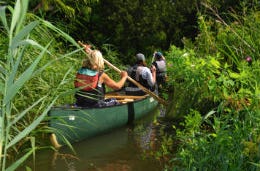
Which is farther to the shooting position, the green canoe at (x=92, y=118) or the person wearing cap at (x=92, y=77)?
the person wearing cap at (x=92, y=77)

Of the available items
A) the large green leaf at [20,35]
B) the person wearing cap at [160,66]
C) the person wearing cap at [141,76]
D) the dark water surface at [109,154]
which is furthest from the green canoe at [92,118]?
the large green leaf at [20,35]

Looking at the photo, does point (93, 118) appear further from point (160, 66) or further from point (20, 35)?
point (20, 35)

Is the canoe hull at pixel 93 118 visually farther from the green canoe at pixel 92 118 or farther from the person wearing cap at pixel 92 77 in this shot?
the person wearing cap at pixel 92 77

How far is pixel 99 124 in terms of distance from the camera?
345 inches

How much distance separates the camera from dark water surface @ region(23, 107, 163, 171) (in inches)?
278

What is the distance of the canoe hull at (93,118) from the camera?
292 inches

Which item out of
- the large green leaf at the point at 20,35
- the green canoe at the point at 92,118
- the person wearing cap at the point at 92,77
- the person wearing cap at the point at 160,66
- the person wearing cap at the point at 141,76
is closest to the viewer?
the large green leaf at the point at 20,35

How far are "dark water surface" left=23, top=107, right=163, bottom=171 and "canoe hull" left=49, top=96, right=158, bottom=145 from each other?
0.16 m

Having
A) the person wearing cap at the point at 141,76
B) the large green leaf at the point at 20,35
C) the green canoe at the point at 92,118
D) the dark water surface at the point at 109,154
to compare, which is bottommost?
the dark water surface at the point at 109,154

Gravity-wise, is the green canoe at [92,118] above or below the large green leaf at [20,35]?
below

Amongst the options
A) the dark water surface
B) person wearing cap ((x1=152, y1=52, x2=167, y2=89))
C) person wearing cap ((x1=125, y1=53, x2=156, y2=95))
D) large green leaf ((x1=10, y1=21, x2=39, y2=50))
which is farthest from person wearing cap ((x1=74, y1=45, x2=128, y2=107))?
large green leaf ((x1=10, y1=21, x2=39, y2=50))

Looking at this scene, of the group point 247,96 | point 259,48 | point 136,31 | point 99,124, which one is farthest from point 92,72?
point 136,31

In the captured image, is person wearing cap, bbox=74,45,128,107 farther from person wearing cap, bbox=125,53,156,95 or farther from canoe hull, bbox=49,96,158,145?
person wearing cap, bbox=125,53,156,95

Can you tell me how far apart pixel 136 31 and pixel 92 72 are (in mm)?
8630
